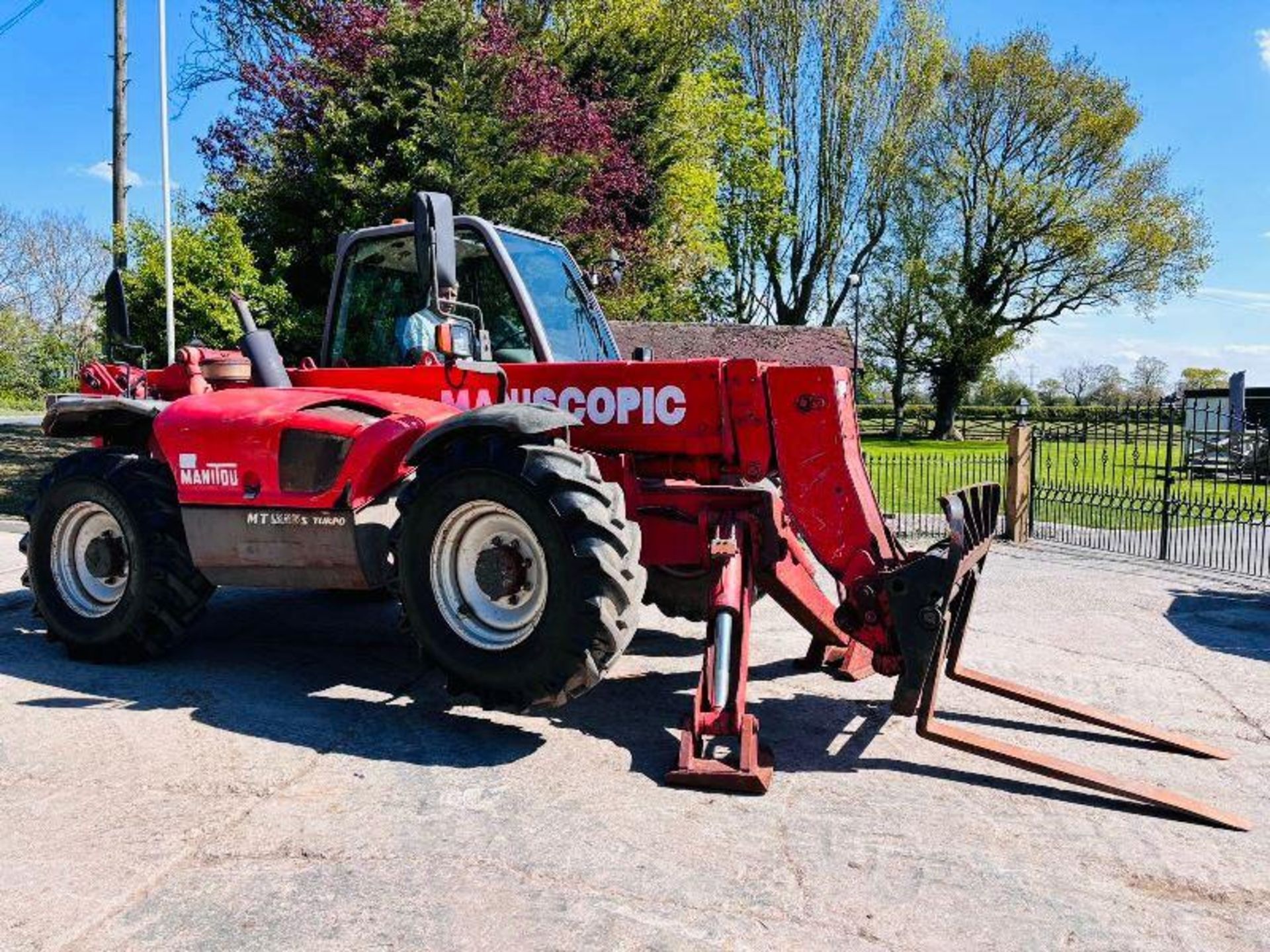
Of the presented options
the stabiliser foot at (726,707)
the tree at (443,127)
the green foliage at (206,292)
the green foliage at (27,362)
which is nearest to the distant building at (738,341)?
the tree at (443,127)

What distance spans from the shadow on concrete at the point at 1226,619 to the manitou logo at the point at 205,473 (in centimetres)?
657

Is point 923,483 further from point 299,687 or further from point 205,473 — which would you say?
point 205,473

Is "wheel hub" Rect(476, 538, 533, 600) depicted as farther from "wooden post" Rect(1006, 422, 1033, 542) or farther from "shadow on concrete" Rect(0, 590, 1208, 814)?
"wooden post" Rect(1006, 422, 1033, 542)

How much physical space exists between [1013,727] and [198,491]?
14.6 ft

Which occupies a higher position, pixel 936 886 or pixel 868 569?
pixel 868 569

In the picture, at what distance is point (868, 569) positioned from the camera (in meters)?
4.54

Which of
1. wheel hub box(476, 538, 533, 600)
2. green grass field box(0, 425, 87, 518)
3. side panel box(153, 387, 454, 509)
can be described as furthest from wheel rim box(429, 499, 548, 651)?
green grass field box(0, 425, 87, 518)

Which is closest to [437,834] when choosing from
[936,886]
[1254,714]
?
[936,886]

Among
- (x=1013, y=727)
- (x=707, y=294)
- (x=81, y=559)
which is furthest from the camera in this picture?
(x=707, y=294)

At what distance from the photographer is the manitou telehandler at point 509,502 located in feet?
13.9

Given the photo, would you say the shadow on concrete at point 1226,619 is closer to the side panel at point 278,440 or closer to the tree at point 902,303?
the side panel at point 278,440

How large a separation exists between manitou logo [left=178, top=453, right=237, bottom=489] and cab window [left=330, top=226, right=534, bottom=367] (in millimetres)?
1159

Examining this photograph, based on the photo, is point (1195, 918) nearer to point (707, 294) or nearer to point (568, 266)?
point (568, 266)

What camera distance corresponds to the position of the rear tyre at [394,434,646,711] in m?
4.15
